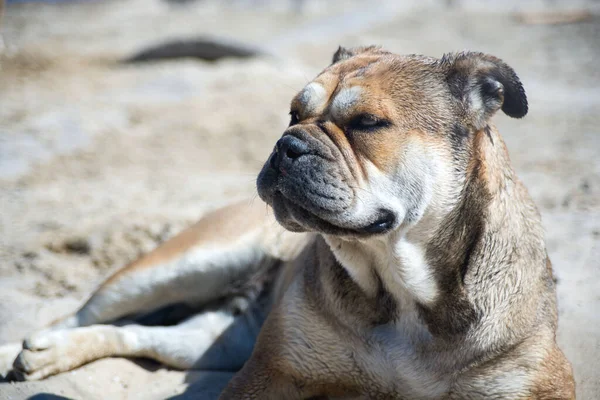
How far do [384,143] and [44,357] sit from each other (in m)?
2.24

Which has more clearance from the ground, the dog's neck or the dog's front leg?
the dog's neck

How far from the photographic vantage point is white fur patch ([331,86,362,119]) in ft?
10.5

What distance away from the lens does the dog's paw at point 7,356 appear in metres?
4.08

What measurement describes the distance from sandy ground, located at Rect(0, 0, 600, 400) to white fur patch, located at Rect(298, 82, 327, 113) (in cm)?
176

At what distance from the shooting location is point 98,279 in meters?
5.25

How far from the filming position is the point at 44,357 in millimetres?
3918

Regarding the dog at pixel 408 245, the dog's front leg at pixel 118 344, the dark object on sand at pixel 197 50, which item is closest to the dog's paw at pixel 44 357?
the dog's front leg at pixel 118 344

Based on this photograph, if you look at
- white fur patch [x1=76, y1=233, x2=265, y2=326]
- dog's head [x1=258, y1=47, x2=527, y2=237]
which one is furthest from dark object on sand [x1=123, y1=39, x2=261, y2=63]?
dog's head [x1=258, y1=47, x2=527, y2=237]

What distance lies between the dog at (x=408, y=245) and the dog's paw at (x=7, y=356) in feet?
4.53

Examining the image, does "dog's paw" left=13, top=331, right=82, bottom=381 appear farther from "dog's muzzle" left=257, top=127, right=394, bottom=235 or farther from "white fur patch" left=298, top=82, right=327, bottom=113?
"white fur patch" left=298, top=82, right=327, bottom=113

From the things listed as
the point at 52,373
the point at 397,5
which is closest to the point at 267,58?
the point at 397,5

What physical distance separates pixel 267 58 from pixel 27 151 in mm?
4249

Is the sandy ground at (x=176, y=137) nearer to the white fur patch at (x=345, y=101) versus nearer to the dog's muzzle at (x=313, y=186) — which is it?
the dog's muzzle at (x=313, y=186)

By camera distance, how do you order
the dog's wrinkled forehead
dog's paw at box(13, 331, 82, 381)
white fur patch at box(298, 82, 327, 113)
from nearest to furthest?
the dog's wrinkled forehead
white fur patch at box(298, 82, 327, 113)
dog's paw at box(13, 331, 82, 381)
